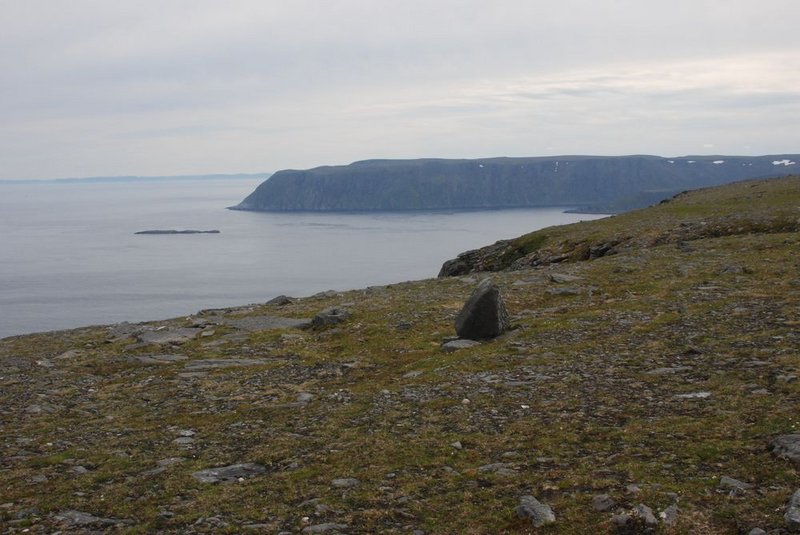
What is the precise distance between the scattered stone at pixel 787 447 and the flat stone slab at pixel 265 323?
22183 millimetres

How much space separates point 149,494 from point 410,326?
16837mm

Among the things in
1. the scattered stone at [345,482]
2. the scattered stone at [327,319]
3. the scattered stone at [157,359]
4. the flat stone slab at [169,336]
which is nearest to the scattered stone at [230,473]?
the scattered stone at [345,482]

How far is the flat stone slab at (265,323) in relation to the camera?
105ft

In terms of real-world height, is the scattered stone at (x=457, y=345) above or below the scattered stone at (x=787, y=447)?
below

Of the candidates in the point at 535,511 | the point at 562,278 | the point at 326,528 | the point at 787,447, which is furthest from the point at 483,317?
the point at 326,528

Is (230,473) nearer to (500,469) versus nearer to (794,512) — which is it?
(500,469)

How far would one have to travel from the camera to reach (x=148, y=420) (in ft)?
61.3

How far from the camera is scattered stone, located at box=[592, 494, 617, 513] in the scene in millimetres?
10711

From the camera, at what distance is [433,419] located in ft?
53.9

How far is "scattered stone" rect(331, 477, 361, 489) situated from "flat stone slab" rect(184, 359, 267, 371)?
12.5 metres

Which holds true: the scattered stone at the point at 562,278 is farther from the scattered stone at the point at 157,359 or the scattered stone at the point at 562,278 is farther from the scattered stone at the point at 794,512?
the scattered stone at the point at 794,512

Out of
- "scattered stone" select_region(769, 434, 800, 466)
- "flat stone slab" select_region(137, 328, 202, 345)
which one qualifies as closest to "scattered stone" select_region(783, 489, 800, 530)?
"scattered stone" select_region(769, 434, 800, 466)

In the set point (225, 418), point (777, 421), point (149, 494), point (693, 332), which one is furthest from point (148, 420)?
point (693, 332)

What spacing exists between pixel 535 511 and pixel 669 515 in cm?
195
